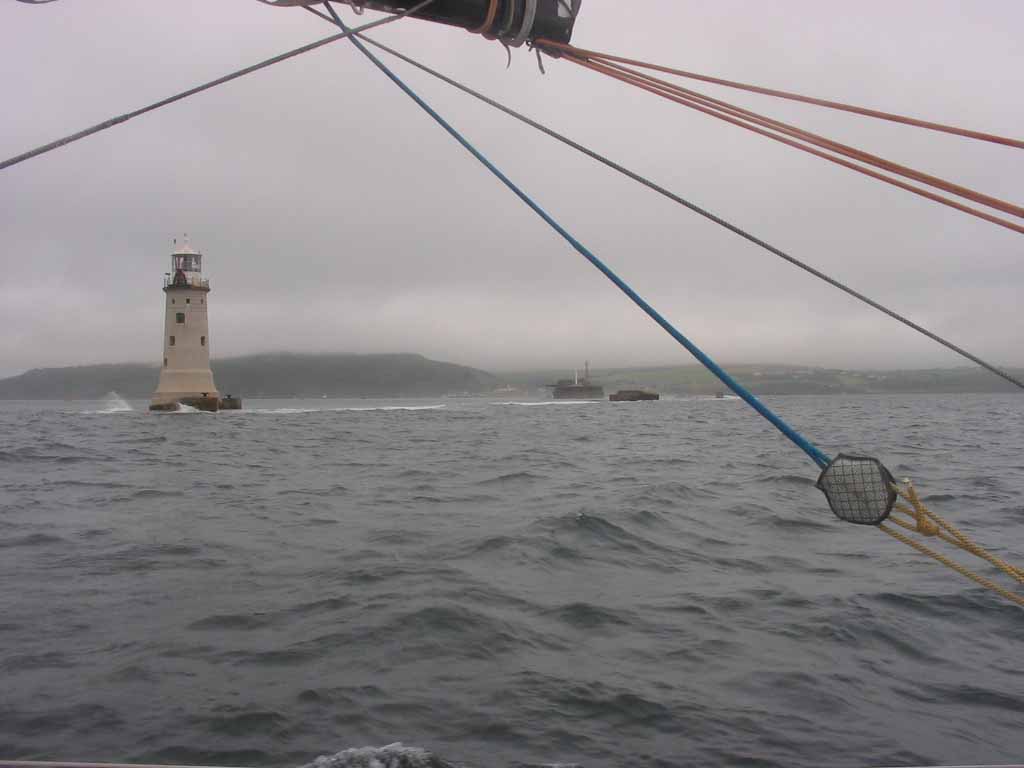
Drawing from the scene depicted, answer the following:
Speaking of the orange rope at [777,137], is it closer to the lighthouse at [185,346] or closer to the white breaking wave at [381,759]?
the white breaking wave at [381,759]

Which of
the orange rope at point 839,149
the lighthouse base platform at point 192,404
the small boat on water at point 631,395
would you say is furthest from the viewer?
the small boat on water at point 631,395

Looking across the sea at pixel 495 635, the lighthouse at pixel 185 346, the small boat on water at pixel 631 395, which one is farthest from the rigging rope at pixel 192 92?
the small boat on water at pixel 631 395

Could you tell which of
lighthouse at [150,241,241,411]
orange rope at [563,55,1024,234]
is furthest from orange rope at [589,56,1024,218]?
lighthouse at [150,241,241,411]

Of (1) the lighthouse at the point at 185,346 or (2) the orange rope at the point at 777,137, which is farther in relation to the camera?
(1) the lighthouse at the point at 185,346

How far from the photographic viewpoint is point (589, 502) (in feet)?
44.5

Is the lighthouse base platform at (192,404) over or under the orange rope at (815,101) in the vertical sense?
under

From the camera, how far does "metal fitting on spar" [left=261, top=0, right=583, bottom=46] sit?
15.0 ft

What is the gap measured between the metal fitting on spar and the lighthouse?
188 ft

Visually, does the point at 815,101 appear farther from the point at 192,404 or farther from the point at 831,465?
the point at 192,404

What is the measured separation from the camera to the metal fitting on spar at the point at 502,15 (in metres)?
4.58

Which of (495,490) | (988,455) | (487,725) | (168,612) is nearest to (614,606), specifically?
(487,725)

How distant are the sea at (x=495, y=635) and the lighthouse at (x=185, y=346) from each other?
4590 cm

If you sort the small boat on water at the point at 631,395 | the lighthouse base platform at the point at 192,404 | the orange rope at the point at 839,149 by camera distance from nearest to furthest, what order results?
the orange rope at the point at 839,149
the lighthouse base platform at the point at 192,404
the small boat on water at the point at 631,395

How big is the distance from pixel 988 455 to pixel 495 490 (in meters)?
19.7
